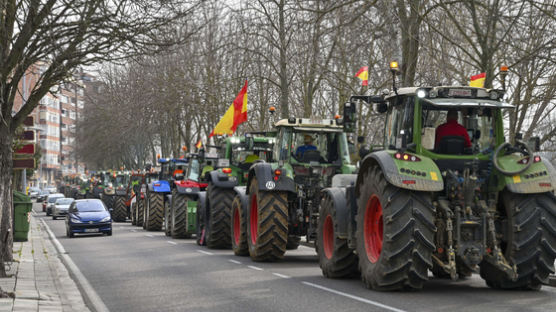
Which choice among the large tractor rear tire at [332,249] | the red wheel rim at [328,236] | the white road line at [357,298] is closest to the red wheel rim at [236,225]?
the large tractor rear tire at [332,249]

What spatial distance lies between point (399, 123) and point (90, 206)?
20366 millimetres

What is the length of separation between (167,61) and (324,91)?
326 inches

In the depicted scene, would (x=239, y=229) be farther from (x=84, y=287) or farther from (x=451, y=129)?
(x=451, y=129)

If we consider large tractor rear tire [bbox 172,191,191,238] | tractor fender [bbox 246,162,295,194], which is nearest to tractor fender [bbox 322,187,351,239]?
tractor fender [bbox 246,162,295,194]

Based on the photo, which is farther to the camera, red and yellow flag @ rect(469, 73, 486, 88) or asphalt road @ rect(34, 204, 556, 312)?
red and yellow flag @ rect(469, 73, 486, 88)

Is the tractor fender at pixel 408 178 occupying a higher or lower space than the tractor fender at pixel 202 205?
higher

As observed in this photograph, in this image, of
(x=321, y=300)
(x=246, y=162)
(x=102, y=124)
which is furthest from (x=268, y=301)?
(x=102, y=124)

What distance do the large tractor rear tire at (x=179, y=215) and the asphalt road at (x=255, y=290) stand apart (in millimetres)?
6595

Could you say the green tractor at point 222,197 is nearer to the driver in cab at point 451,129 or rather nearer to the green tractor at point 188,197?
the green tractor at point 188,197

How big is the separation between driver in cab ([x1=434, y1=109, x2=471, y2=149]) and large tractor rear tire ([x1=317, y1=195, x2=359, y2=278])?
2.19 metres

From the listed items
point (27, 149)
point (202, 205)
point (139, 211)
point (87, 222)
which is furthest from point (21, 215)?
point (139, 211)

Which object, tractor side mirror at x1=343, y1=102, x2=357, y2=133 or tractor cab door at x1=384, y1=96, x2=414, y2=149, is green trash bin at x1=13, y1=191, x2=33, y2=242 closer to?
tractor side mirror at x1=343, y1=102, x2=357, y2=133

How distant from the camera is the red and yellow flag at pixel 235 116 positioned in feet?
82.0

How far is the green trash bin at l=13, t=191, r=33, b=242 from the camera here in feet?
75.7
